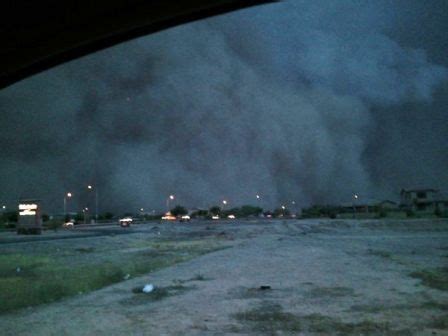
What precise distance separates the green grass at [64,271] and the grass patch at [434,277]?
1182cm

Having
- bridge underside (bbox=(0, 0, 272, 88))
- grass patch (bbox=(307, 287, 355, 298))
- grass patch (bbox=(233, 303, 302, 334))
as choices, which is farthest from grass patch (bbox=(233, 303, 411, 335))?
bridge underside (bbox=(0, 0, 272, 88))

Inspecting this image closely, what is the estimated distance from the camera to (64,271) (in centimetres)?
2466

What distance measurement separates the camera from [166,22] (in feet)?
14.4

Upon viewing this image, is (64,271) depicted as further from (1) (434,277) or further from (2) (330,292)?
(1) (434,277)

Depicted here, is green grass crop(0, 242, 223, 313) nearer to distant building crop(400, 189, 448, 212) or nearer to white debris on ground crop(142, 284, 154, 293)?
white debris on ground crop(142, 284, 154, 293)

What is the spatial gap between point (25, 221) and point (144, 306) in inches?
Result: 2262

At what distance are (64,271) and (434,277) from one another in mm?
16248

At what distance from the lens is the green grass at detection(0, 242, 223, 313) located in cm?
1784

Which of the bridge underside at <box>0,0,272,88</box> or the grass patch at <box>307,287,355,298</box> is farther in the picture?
the grass patch at <box>307,287,355,298</box>

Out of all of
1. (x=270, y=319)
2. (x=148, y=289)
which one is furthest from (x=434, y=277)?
(x=148, y=289)

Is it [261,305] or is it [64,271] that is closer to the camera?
[261,305]

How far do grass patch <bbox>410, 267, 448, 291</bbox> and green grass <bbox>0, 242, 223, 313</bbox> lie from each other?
1182cm

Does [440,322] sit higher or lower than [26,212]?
lower

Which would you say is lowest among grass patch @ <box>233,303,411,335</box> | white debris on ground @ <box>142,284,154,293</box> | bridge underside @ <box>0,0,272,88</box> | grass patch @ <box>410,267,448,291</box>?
grass patch @ <box>410,267,448,291</box>
